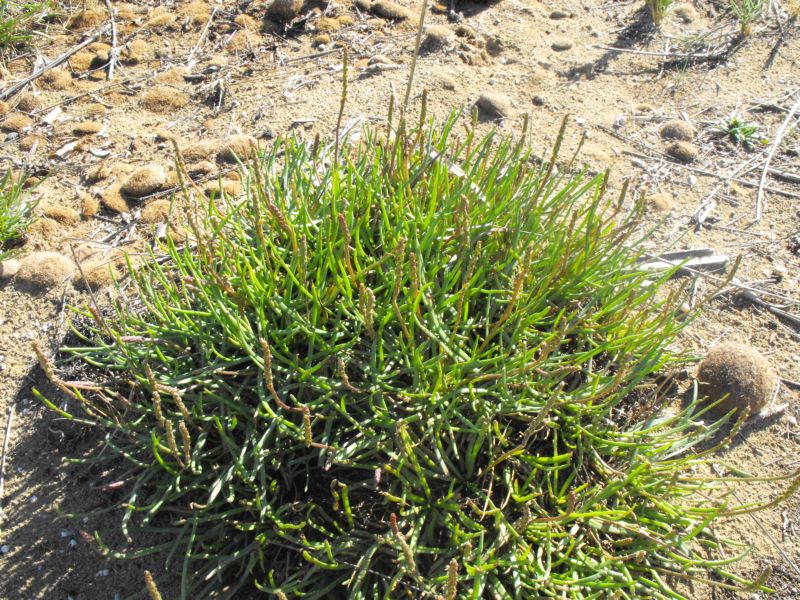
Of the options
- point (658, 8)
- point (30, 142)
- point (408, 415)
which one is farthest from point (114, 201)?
point (658, 8)

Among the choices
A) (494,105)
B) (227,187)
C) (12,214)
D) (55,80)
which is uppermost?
(494,105)

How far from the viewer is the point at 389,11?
4125mm

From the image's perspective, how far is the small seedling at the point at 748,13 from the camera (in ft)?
13.2

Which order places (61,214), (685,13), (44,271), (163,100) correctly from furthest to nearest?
(685,13), (163,100), (61,214), (44,271)

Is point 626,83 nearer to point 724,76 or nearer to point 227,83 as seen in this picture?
point 724,76

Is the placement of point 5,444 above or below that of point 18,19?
below

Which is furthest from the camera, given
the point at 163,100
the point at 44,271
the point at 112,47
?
the point at 112,47

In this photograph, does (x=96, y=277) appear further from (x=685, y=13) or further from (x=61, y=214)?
(x=685, y=13)

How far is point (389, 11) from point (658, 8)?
165 cm

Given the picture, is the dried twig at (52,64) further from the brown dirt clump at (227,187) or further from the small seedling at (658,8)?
the small seedling at (658,8)

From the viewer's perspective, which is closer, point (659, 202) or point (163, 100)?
point (659, 202)

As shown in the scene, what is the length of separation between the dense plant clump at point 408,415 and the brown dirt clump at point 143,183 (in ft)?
3.07

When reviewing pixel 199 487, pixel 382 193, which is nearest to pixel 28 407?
pixel 199 487

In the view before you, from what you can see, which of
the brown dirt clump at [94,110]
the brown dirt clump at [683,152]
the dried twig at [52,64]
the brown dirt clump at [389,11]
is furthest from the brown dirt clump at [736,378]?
the dried twig at [52,64]
